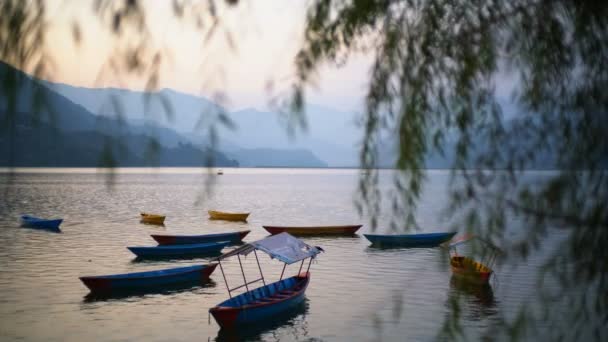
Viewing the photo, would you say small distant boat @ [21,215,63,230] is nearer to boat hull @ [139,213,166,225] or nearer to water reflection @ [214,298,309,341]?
boat hull @ [139,213,166,225]

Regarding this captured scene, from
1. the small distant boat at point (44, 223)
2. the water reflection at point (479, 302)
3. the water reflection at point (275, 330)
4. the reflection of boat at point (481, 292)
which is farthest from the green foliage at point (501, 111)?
the small distant boat at point (44, 223)

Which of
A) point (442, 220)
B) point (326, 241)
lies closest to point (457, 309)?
point (442, 220)

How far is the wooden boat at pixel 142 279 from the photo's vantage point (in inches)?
949

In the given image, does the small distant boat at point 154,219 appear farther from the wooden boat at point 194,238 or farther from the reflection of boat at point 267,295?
the reflection of boat at point 267,295

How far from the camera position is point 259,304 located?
1973 cm

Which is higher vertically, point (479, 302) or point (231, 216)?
point (479, 302)

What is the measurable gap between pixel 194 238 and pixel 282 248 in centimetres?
1962

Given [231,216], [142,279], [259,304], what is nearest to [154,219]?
[231,216]

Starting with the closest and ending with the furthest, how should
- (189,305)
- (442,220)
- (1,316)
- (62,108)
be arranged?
(62,108) → (442,220) → (1,316) → (189,305)

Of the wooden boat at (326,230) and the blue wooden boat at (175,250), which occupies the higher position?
the wooden boat at (326,230)

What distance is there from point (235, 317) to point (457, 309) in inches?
656

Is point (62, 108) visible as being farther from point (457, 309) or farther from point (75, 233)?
point (75, 233)

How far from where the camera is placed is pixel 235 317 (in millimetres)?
19109

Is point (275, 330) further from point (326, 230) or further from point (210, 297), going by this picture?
point (326, 230)
